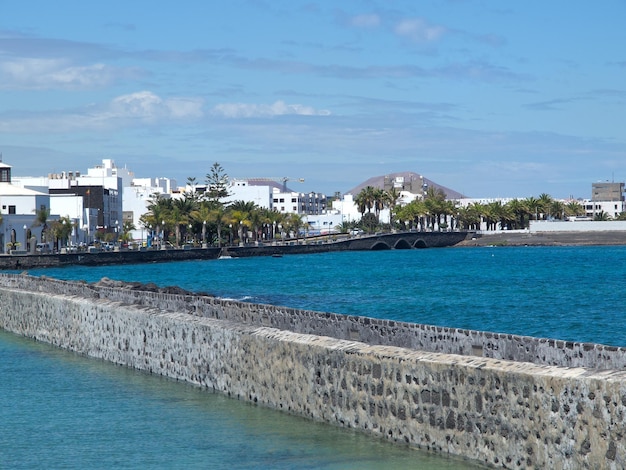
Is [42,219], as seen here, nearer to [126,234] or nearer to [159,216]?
[159,216]

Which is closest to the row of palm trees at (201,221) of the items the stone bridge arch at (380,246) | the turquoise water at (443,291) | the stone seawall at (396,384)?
the stone bridge arch at (380,246)

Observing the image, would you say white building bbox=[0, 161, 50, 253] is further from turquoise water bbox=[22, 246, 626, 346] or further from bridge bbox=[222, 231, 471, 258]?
bridge bbox=[222, 231, 471, 258]

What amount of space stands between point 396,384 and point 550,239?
579ft

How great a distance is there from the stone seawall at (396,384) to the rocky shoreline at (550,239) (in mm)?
166380

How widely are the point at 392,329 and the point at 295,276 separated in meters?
70.7

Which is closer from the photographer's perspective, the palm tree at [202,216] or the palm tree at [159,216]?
the palm tree at [159,216]

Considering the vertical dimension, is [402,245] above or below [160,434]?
below

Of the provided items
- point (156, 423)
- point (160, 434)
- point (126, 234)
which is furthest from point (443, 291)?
point (126, 234)

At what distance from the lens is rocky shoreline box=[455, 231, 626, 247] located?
7347 inches

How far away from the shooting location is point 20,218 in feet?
373

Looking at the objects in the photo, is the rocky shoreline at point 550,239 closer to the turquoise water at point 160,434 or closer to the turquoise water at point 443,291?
the turquoise water at point 443,291

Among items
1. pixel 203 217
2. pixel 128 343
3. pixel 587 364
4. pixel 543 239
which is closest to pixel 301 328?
pixel 128 343

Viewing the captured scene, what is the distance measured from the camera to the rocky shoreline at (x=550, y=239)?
18662 centimetres

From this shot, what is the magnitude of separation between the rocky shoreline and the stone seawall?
166 meters
